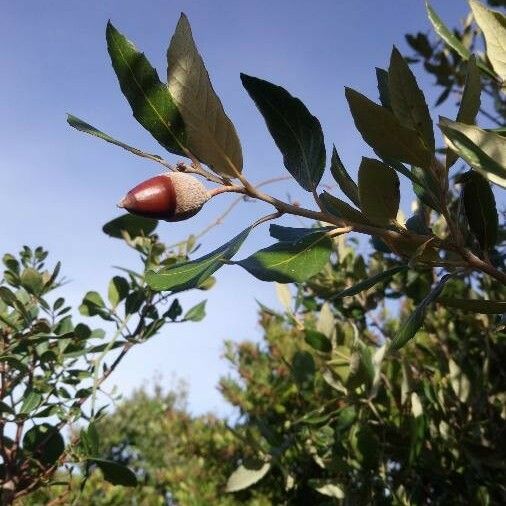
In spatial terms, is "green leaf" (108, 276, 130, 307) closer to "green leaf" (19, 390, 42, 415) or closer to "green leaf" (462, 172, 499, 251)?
"green leaf" (19, 390, 42, 415)

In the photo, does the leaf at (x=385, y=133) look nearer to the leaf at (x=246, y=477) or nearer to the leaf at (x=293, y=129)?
the leaf at (x=293, y=129)

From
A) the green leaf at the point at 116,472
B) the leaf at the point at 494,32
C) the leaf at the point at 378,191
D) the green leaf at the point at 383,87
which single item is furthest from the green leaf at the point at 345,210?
the green leaf at the point at 116,472

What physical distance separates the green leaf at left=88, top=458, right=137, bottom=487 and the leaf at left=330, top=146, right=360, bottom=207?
1.16 meters

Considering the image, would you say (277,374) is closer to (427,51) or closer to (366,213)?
(427,51)

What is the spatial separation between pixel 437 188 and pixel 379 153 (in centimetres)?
15

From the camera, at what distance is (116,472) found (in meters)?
1.94

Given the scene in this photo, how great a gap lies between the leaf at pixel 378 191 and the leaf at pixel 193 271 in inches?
8.8

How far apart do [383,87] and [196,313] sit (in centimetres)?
135

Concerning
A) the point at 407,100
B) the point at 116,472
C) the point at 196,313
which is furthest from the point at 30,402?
the point at 407,100

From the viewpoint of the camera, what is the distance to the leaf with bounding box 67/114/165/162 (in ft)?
3.51

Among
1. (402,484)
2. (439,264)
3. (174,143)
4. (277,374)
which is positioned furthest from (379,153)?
(277,374)

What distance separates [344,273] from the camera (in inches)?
129

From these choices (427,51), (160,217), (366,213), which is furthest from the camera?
(427,51)

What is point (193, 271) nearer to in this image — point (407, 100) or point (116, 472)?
point (407, 100)
